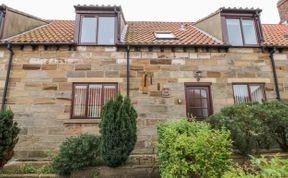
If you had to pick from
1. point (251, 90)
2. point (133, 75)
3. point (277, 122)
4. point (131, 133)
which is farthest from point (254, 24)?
point (131, 133)

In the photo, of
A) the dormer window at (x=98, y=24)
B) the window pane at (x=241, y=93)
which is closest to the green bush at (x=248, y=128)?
the window pane at (x=241, y=93)

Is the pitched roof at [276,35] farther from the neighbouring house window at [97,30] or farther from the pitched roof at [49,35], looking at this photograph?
the pitched roof at [49,35]

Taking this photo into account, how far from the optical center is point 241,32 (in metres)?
11.6

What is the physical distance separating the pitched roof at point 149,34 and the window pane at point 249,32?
622 mm

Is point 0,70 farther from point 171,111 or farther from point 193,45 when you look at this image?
point 193,45

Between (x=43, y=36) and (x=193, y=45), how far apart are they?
7.54m

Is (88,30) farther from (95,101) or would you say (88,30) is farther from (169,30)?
(169,30)

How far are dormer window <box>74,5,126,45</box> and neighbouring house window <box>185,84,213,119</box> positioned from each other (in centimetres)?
433

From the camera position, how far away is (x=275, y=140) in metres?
8.30

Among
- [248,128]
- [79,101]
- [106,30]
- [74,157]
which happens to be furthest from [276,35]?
[74,157]

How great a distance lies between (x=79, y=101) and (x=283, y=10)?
1540 centimetres

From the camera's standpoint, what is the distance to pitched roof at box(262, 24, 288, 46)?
37.9 feet

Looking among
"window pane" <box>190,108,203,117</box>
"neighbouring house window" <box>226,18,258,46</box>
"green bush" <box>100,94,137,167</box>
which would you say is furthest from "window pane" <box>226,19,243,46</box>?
"green bush" <box>100,94,137,167</box>

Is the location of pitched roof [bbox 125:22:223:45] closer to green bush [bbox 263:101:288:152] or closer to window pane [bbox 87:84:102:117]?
window pane [bbox 87:84:102:117]
